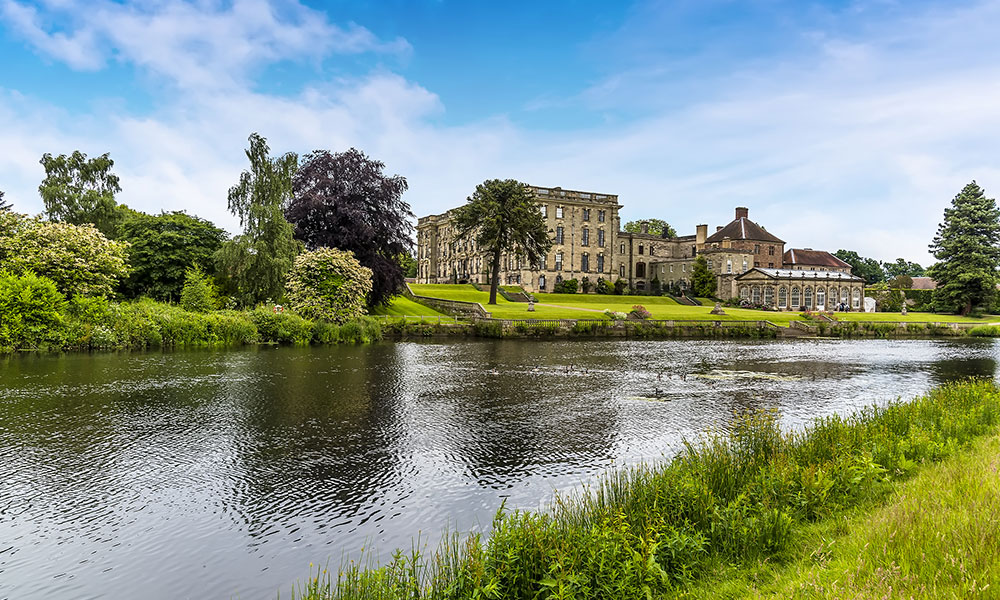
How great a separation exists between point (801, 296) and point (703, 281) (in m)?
12.1

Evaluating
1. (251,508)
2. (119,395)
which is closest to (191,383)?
(119,395)

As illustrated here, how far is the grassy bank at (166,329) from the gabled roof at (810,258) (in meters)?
72.1

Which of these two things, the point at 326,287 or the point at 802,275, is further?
the point at 802,275

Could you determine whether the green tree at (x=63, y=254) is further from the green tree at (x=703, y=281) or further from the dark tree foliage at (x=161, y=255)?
the green tree at (x=703, y=281)

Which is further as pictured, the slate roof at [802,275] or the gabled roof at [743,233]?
the gabled roof at [743,233]

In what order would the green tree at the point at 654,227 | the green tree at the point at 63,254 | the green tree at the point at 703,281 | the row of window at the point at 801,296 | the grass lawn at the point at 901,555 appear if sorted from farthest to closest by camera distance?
the green tree at the point at 654,227 < the green tree at the point at 703,281 < the row of window at the point at 801,296 < the green tree at the point at 63,254 < the grass lawn at the point at 901,555

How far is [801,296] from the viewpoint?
70.8 meters

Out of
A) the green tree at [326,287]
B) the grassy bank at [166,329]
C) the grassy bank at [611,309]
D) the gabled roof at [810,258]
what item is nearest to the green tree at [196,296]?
A: the grassy bank at [166,329]

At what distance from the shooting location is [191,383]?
18016 millimetres

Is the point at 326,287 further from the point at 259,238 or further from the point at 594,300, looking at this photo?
the point at 594,300

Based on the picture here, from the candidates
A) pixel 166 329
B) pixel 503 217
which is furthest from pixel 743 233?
pixel 166 329

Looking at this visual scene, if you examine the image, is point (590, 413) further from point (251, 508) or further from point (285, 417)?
point (251, 508)

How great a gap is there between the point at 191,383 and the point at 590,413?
489 inches

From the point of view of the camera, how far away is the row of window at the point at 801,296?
7038 centimetres
